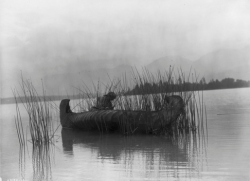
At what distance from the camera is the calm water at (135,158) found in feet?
8.67

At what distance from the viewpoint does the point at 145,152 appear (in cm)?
354

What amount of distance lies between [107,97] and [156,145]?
214cm

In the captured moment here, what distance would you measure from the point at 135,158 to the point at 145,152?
0.96ft

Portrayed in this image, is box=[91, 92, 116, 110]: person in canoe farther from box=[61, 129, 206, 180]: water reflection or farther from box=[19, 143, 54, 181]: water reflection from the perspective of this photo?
box=[19, 143, 54, 181]: water reflection

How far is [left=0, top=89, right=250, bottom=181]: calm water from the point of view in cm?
264

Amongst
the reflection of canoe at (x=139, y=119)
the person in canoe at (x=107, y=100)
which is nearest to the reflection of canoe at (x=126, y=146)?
the reflection of canoe at (x=139, y=119)

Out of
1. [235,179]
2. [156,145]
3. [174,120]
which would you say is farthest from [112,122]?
[235,179]

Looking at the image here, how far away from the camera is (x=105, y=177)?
103 inches

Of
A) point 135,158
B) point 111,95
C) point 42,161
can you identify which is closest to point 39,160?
point 42,161

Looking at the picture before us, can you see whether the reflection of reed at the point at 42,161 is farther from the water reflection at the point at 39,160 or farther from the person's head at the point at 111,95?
the person's head at the point at 111,95

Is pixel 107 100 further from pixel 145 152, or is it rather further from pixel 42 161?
pixel 42 161

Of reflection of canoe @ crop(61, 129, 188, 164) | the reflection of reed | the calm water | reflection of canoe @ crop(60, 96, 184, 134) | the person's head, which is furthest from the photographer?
the person's head

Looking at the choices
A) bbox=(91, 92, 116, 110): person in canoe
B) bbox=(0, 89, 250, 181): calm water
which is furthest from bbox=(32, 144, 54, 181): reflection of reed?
bbox=(91, 92, 116, 110): person in canoe

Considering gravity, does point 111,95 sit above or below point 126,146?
above
